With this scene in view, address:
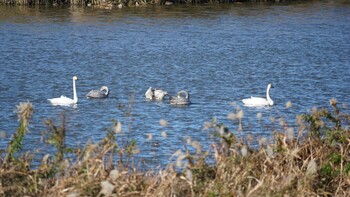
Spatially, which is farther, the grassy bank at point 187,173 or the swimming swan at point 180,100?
the swimming swan at point 180,100

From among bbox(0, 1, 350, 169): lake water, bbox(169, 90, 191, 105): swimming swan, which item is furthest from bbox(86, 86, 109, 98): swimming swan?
bbox(169, 90, 191, 105): swimming swan

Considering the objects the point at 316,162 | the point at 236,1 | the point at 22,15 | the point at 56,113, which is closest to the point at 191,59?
the point at 56,113

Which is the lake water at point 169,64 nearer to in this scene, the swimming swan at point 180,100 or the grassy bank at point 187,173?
the swimming swan at point 180,100

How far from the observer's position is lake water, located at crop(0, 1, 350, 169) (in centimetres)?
1473

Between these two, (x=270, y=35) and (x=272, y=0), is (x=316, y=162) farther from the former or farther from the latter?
(x=272, y=0)

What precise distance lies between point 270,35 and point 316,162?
20279 mm

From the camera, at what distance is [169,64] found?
21594 millimetres

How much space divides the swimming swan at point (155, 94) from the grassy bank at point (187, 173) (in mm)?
10404

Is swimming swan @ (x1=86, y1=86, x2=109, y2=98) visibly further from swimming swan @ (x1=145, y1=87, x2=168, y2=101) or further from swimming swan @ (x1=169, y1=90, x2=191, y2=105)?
swimming swan @ (x1=169, y1=90, x2=191, y2=105)

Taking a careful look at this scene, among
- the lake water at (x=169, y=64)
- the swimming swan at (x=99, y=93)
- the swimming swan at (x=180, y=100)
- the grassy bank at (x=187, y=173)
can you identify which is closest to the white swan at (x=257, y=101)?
the lake water at (x=169, y=64)

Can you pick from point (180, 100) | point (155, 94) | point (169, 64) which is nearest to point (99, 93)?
point (155, 94)

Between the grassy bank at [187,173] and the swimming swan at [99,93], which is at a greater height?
the grassy bank at [187,173]

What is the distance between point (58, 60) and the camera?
872 inches

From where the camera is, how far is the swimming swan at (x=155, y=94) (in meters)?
17.0
